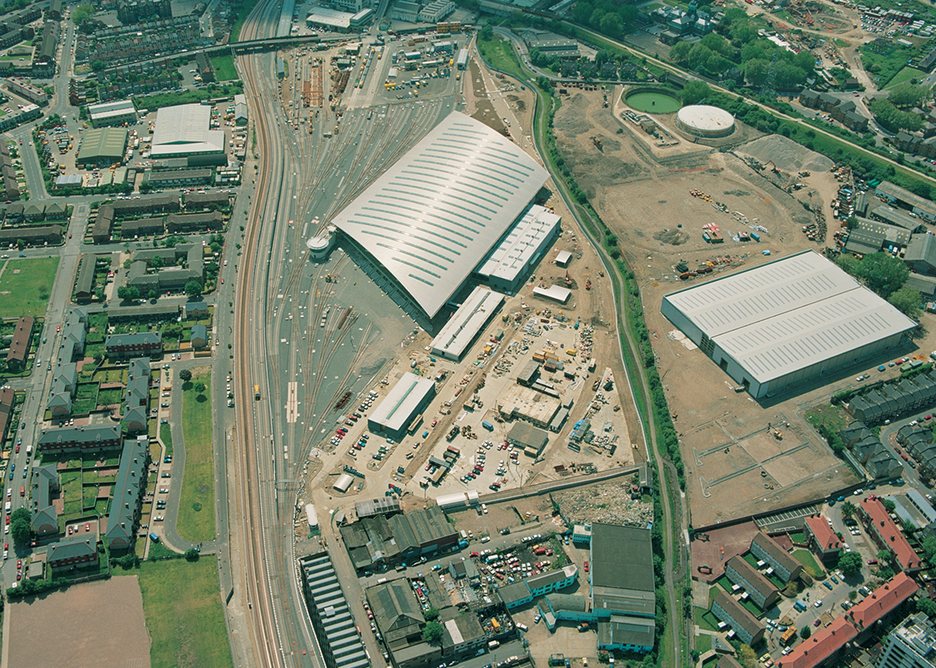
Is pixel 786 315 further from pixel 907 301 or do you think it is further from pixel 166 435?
pixel 166 435

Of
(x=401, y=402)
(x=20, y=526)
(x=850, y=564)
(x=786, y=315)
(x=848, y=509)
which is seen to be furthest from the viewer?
(x=786, y=315)

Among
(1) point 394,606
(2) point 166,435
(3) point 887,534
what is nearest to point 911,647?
(3) point 887,534

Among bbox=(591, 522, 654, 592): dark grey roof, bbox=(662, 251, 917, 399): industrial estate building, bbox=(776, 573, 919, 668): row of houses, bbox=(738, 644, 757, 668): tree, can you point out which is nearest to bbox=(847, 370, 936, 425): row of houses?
bbox=(662, 251, 917, 399): industrial estate building

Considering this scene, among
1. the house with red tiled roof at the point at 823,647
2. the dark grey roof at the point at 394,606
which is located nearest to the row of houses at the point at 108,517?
the dark grey roof at the point at 394,606

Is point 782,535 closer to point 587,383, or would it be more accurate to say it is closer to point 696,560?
point 696,560

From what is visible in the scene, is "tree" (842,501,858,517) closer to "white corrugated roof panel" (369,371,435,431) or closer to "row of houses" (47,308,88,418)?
"white corrugated roof panel" (369,371,435,431)

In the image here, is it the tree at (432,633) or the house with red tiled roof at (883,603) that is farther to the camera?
the house with red tiled roof at (883,603)

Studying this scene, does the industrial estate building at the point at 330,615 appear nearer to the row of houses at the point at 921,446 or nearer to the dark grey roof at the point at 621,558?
the dark grey roof at the point at 621,558
